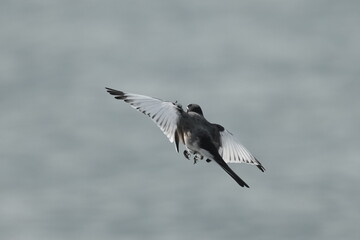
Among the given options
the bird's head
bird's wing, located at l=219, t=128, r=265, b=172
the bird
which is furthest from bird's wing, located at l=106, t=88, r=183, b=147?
bird's wing, located at l=219, t=128, r=265, b=172

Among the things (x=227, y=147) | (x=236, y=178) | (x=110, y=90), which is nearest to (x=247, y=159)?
(x=227, y=147)

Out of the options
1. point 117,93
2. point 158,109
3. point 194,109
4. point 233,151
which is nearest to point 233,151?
point 233,151

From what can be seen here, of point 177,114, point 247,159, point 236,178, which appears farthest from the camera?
point 247,159

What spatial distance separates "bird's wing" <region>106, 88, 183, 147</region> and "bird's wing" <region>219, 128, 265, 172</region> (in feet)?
10.7

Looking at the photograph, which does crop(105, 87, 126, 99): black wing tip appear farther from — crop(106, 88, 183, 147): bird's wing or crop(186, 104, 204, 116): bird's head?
crop(186, 104, 204, 116): bird's head

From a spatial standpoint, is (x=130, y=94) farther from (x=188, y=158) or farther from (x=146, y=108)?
(x=188, y=158)

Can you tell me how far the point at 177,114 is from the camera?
1070 inches

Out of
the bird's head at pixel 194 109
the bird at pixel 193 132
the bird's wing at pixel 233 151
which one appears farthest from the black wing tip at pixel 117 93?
the bird's wing at pixel 233 151

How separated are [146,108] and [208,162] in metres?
3.36

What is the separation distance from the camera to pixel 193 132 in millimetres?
27688

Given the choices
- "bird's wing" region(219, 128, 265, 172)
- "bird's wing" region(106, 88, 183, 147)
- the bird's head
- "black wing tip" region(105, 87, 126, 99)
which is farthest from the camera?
"bird's wing" region(219, 128, 265, 172)

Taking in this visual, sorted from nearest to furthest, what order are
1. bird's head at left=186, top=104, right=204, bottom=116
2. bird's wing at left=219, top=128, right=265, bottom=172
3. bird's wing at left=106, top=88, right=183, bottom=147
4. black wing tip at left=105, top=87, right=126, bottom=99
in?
1. bird's wing at left=106, top=88, right=183, bottom=147
2. black wing tip at left=105, top=87, right=126, bottom=99
3. bird's head at left=186, top=104, right=204, bottom=116
4. bird's wing at left=219, top=128, right=265, bottom=172

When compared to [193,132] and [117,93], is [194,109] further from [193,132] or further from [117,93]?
[117,93]

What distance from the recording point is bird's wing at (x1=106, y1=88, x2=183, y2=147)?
85.0 feet
